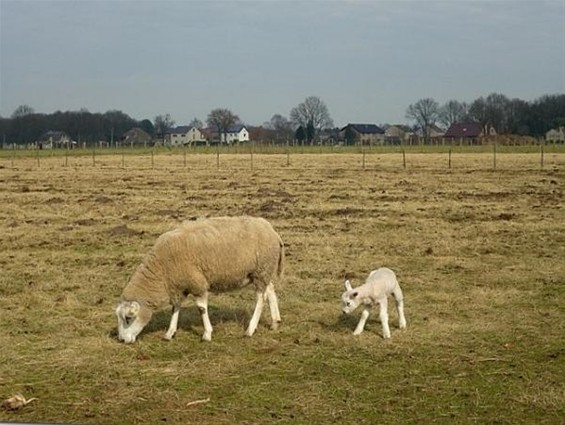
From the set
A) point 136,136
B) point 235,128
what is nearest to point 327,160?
point 136,136

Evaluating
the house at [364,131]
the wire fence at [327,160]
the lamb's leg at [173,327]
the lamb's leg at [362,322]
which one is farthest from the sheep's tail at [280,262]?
the house at [364,131]

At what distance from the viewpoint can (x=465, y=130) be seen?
12388 centimetres

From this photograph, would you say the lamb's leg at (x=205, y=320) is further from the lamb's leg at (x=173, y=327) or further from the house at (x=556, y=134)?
the house at (x=556, y=134)

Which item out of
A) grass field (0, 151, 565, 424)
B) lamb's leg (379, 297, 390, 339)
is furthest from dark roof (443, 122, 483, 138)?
lamb's leg (379, 297, 390, 339)

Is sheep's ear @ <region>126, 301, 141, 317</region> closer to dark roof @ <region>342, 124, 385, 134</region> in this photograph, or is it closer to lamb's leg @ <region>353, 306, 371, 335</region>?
lamb's leg @ <region>353, 306, 371, 335</region>

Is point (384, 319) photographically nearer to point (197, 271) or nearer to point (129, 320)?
point (197, 271)

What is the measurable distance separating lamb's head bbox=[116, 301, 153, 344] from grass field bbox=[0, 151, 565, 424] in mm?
161

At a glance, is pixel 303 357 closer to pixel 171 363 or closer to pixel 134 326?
pixel 171 363

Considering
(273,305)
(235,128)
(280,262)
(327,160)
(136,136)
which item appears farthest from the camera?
(235,128)

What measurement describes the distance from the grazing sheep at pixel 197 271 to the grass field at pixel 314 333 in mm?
336

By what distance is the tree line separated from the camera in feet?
378

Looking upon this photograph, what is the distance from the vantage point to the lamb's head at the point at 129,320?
9156 mm

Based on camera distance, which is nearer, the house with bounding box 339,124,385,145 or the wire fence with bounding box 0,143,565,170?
the wire fence with bounding box 0,143,565,170

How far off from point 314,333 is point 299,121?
5423 inches
